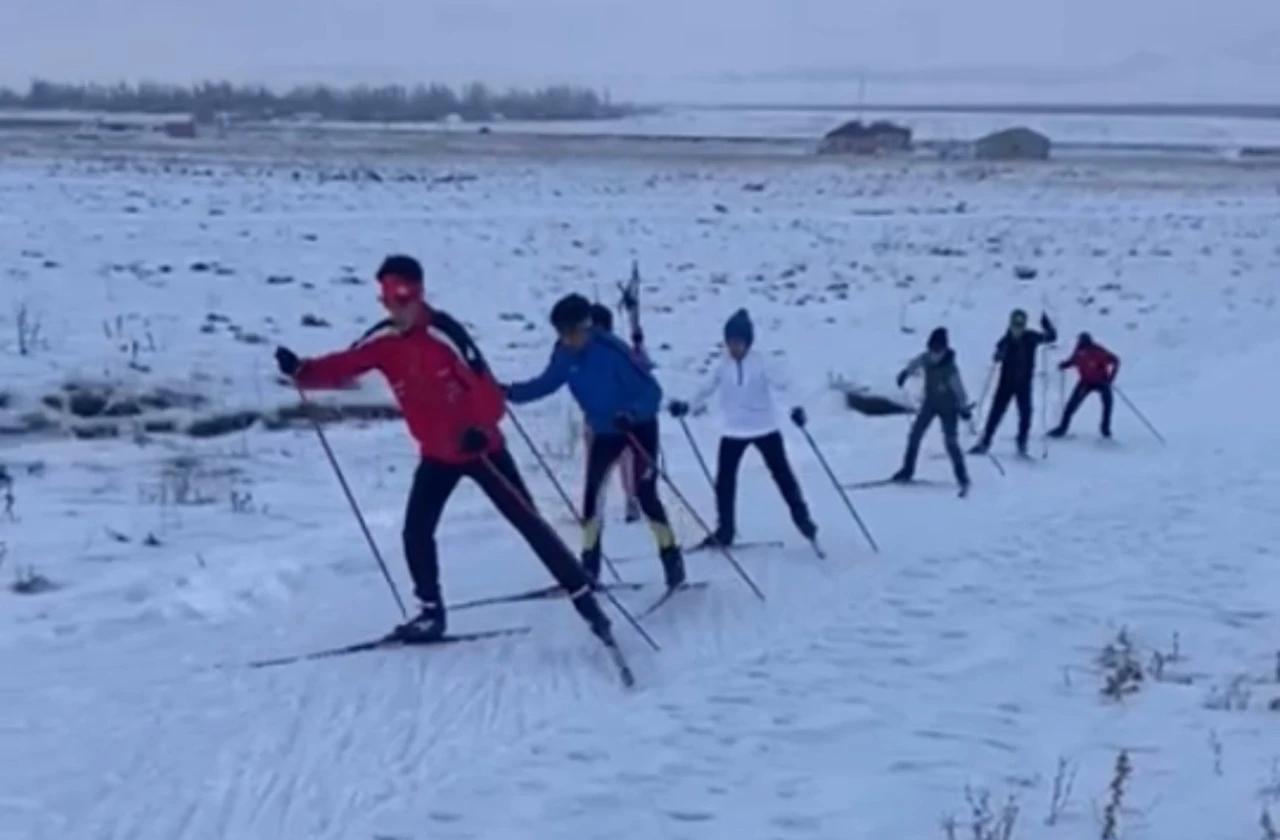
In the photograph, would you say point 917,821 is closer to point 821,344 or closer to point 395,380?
point 395,380

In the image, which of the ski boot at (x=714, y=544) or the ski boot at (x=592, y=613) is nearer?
the ski boot at (x=592, y=613)

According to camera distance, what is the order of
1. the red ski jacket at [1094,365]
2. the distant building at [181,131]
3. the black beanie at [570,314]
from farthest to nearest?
the distant building at [181,131]
the red ski jacket at [1094,365]
the black beanie at [570,314]

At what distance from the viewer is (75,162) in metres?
61.3

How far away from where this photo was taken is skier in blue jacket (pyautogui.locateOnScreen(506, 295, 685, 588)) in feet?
33.1

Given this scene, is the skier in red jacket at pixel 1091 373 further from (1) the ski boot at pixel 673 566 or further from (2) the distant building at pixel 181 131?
(2) the distant building at pixel 181 131

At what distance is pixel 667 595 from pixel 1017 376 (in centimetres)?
737

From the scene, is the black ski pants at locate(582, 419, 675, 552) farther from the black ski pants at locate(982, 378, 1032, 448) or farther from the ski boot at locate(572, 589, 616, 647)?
the black ski pants at locate(982, 378, 1032, 448)

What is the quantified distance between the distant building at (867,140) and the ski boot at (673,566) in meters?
101

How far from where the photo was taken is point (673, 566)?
10.5 m

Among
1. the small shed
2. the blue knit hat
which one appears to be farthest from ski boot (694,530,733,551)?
the small shed

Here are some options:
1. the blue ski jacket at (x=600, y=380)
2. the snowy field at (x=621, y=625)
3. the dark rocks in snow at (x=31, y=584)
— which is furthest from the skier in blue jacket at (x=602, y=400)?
the dark rocks in snow at (x=31, y=584)

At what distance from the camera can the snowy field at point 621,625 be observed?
7238 millimetres

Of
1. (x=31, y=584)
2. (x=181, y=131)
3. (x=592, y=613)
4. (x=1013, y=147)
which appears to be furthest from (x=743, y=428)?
(x=181, y=131)

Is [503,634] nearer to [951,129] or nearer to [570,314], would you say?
[570,314]
